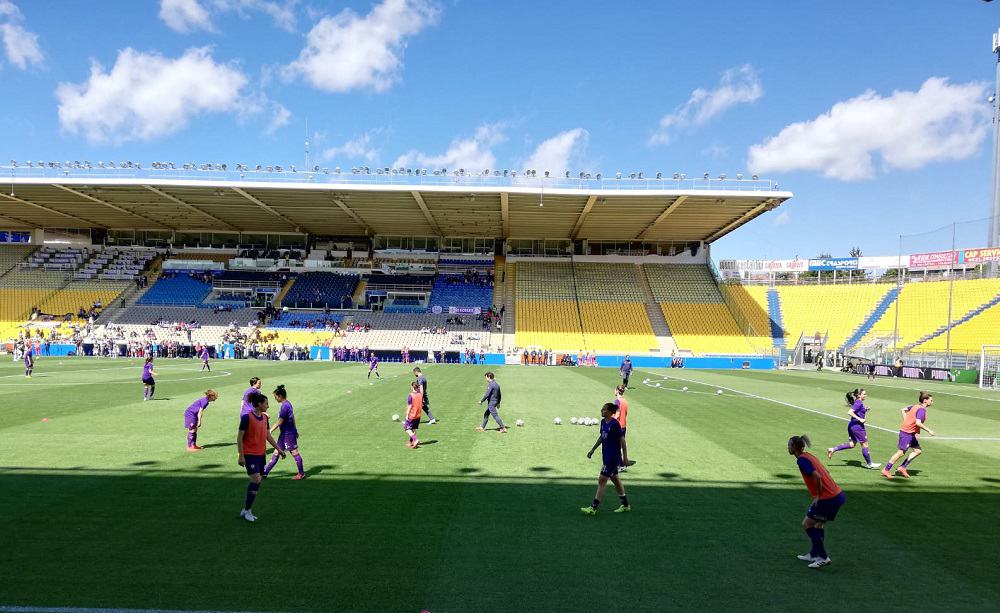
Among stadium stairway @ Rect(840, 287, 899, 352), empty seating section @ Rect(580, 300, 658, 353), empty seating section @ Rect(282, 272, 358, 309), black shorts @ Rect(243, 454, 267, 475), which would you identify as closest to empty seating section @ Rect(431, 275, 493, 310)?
empty seating section @ Rect(282, 272, 358, 309)

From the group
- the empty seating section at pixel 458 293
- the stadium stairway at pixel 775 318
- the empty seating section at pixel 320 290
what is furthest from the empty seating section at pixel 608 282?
the empty seating section at pixel 320 290

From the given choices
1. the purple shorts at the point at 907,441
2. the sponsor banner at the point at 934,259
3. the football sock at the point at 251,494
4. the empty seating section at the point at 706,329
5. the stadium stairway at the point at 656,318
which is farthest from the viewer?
the sponsor banner at the point at 934,259

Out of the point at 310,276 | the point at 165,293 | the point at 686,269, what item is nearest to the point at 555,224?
the point at 686,269

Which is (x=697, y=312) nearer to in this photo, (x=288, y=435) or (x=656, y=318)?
(x=656, y=318)

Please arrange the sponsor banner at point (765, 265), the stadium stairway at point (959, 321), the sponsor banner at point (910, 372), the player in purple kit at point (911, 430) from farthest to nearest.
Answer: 1. the sponsor banner at point (765, 265)
2. the stadium stairway at point (959, 321)
3. the sponsor banner at point (910, 372)
4. the player in purple kit at point (911, 430)

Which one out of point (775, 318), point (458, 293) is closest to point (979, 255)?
point (775, 318)

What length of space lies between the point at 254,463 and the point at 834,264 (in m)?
68.4

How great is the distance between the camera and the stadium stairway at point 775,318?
5281cm

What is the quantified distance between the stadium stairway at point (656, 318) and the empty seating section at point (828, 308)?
11694mm

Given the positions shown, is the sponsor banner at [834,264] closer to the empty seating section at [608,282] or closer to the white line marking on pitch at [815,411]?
the empty seating section at [608,282]

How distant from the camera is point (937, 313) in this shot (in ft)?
163

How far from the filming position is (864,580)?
6445 mm

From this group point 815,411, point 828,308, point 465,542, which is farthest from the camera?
point 828,308

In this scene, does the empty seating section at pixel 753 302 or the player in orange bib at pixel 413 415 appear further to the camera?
the empty seating section at pixel 753 302
